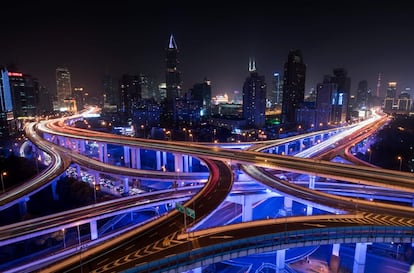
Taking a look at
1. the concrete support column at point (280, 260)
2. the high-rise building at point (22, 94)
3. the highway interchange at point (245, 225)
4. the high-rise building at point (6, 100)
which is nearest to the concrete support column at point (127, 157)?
the highway interchange at point (245, 225)

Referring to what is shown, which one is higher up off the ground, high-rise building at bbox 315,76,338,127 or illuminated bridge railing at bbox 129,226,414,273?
high-rise building at bbox 315,76,338,127

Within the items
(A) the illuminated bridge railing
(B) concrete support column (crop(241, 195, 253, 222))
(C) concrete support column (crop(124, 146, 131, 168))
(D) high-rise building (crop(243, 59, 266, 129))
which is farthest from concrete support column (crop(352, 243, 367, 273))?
(D) high-rise building (crop(243, 59, 266, 129))

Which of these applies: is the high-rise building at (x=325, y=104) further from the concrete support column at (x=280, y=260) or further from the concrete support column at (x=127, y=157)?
the concrete support column at (x=280, y=260)

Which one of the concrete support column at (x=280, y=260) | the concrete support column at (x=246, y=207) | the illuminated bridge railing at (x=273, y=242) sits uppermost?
the illuminated bridge railing at (x=273, y=242)

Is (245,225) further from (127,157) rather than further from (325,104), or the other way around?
(325,104)

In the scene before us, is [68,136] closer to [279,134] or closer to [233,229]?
[233,229]

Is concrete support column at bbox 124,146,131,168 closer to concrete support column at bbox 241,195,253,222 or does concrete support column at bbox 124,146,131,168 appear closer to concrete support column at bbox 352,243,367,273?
concrete support column at bbox 241,195,253,222
